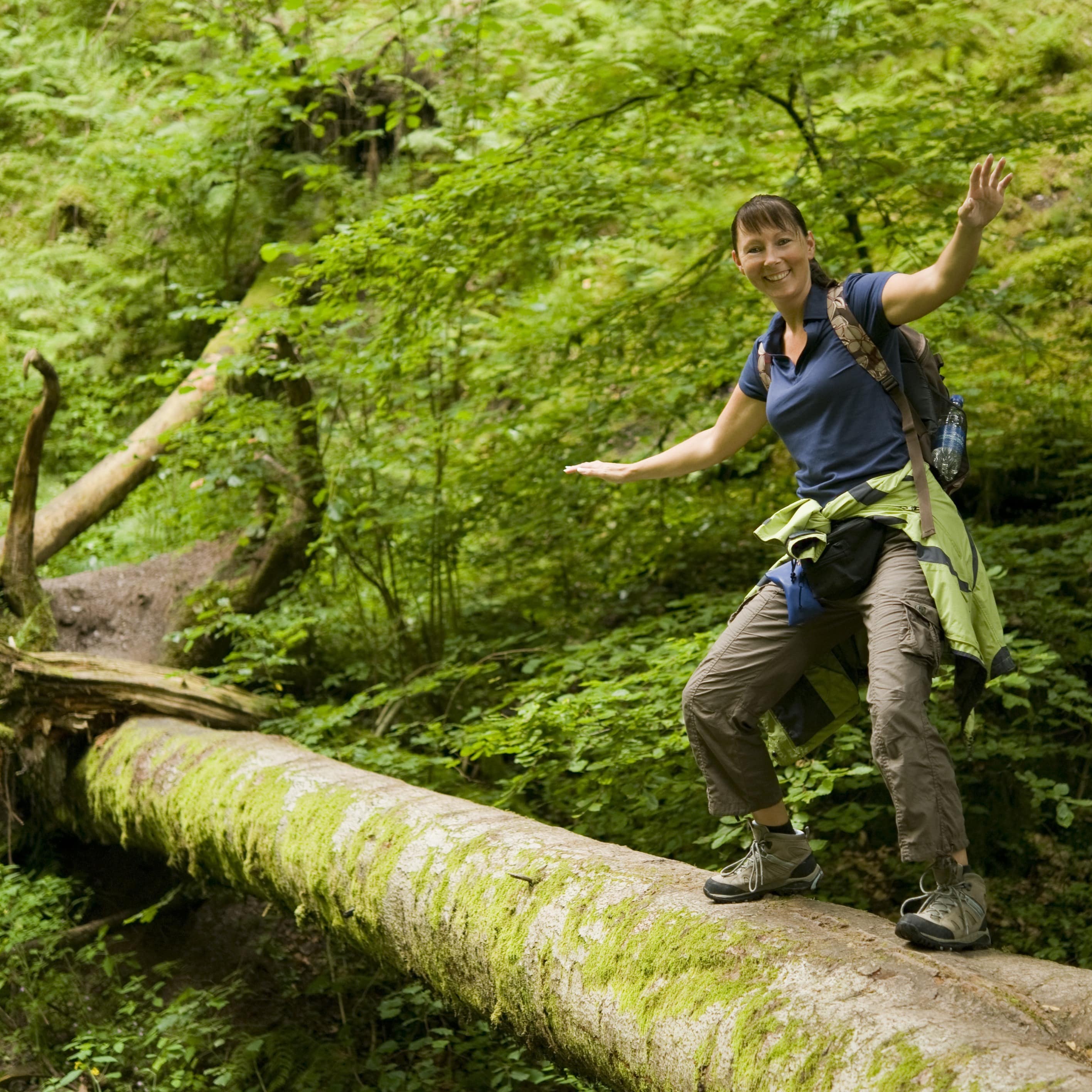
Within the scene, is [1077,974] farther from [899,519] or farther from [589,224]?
[589,224]

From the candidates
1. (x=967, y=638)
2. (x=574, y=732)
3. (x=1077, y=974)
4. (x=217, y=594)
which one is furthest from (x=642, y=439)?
(x=1077, y=974)

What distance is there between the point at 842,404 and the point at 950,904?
1.28m

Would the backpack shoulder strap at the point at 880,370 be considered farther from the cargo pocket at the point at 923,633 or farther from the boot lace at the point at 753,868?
the boot lace at the point at 753,868

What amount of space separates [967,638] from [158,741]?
4.53 m

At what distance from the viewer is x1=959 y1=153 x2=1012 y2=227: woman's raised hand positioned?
223cm

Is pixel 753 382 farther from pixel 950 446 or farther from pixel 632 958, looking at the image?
pixel 632 958

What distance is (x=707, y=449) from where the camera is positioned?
10.1 ft

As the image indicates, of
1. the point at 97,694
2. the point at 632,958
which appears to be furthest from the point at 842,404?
the point at 97,694

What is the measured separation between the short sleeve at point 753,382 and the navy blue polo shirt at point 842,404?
211 millimetres

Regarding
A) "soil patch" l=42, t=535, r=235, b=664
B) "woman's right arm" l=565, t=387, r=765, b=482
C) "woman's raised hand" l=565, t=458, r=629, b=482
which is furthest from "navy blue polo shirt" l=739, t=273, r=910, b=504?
"soil patch" l=42, t=535, r=235, b=664

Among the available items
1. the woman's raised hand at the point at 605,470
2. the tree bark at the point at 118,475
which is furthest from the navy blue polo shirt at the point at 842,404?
the tree bark at the point at 118,475

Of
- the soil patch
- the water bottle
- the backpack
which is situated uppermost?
the backpack

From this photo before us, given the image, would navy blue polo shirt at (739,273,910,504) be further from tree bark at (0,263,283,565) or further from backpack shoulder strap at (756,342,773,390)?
tree bark at (0,263,283,565)

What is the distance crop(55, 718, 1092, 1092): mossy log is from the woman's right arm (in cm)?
119
